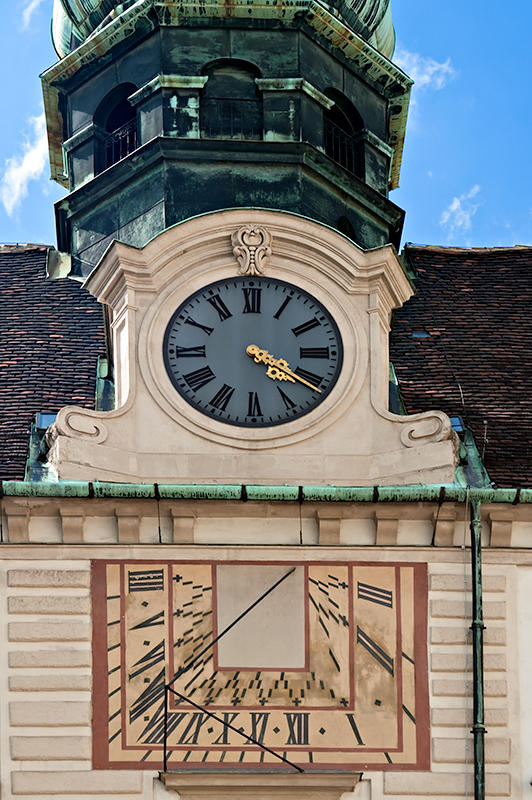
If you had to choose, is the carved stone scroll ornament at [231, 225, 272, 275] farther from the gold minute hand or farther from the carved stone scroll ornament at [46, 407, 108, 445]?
the carved stone scroll ornament at [46, 407, 108, 445]

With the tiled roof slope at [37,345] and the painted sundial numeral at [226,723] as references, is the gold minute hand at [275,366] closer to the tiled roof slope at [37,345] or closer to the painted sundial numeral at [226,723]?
the tiled roof slope at [37,345]

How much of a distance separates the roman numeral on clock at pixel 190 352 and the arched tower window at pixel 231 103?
3121mm

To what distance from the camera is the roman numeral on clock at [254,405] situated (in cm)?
2336

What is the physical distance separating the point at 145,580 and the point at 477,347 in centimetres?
516

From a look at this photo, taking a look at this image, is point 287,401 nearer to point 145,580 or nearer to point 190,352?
point 190,352

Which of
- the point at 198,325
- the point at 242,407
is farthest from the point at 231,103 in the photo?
the point at 242,407

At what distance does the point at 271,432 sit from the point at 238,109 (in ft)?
14.5

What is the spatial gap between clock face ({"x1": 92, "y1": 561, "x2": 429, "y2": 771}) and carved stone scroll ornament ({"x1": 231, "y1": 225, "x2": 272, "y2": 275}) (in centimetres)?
300

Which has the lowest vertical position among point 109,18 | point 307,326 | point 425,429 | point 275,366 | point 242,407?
point 425,429

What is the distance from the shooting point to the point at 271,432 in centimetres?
2325

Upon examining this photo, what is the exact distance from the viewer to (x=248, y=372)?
23.5 metres

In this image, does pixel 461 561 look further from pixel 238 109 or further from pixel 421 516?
pixel 238 109

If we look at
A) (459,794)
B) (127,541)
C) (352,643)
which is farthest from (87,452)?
(459,794)

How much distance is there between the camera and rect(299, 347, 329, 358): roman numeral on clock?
77.8 feet
